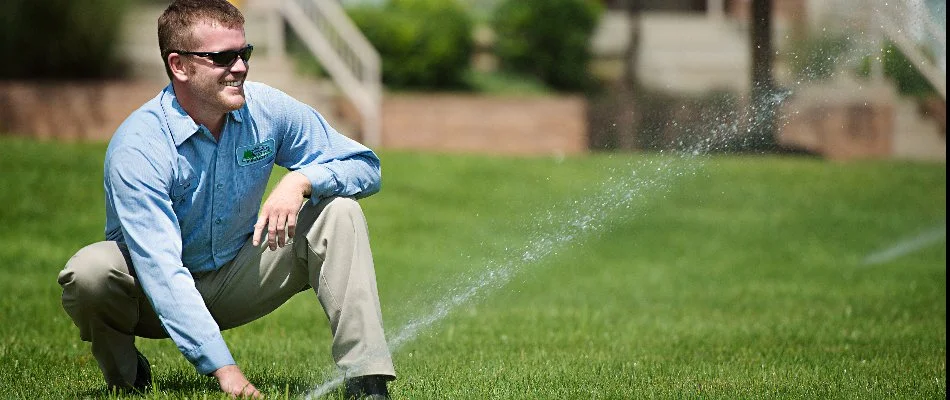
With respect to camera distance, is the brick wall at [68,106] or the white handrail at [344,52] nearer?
the brick wall at [68,106]

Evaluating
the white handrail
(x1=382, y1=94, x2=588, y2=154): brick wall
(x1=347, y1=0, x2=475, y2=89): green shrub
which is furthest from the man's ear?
(x1=347, y1=0, x2=475, y2=89): green shrub

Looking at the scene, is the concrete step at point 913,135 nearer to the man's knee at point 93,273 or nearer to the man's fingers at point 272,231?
→ the man's fingers at point 272,231

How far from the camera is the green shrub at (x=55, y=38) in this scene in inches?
665

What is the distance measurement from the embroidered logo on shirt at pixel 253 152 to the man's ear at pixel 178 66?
0.32 m

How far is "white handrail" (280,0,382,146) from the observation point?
1750 centimetres

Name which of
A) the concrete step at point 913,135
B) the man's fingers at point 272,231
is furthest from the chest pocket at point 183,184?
the concrete step at point 913,135

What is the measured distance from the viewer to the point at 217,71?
4074mm

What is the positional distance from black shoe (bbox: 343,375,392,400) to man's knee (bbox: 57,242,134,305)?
83cm

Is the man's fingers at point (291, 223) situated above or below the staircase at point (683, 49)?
above

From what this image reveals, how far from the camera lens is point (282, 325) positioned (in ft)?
23.6

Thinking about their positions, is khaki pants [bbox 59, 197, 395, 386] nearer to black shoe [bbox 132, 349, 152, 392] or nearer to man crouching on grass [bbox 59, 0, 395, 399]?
man crouching on grass [bbox 59, 0, 395, 399]

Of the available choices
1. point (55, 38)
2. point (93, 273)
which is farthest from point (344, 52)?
point (93, 273)

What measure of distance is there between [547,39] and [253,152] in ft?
53.9

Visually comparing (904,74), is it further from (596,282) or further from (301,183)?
(301,183)
